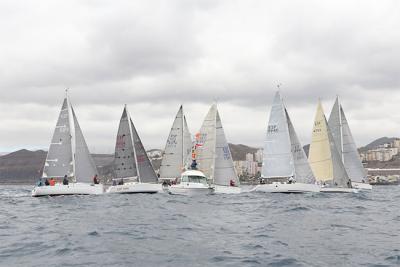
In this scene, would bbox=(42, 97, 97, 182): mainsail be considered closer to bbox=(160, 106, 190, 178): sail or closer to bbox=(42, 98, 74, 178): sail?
bbox=(42, 98, 74, 178): sail

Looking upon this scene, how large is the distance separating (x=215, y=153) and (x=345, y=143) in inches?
1113

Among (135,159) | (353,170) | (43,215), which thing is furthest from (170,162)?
(43,215)

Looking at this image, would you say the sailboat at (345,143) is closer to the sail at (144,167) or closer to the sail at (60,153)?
the sail at (144,167)

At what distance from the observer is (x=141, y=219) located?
30.3 metres

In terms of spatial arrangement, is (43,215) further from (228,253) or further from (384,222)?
(384,222)

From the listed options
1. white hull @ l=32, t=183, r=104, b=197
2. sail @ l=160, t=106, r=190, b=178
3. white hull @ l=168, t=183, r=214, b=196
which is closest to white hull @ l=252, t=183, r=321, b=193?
white hull @ l=168, t=183, r=214, b=196

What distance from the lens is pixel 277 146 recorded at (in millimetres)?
63062

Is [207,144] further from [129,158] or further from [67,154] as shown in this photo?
[67,154]

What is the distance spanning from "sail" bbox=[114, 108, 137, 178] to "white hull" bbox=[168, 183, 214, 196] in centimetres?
906

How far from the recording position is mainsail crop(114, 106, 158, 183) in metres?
66.2

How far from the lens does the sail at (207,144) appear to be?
212ft

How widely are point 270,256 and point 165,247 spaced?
14.4 feet

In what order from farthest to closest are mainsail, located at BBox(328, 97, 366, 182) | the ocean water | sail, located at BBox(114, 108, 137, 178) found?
mainsail, located at BBox(328, 97, 366, 182)
sail, located at BBox(114, 108, 137, 178)
the ocean water

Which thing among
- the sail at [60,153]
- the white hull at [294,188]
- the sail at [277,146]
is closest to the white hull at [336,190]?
the white hull at [294,188]
